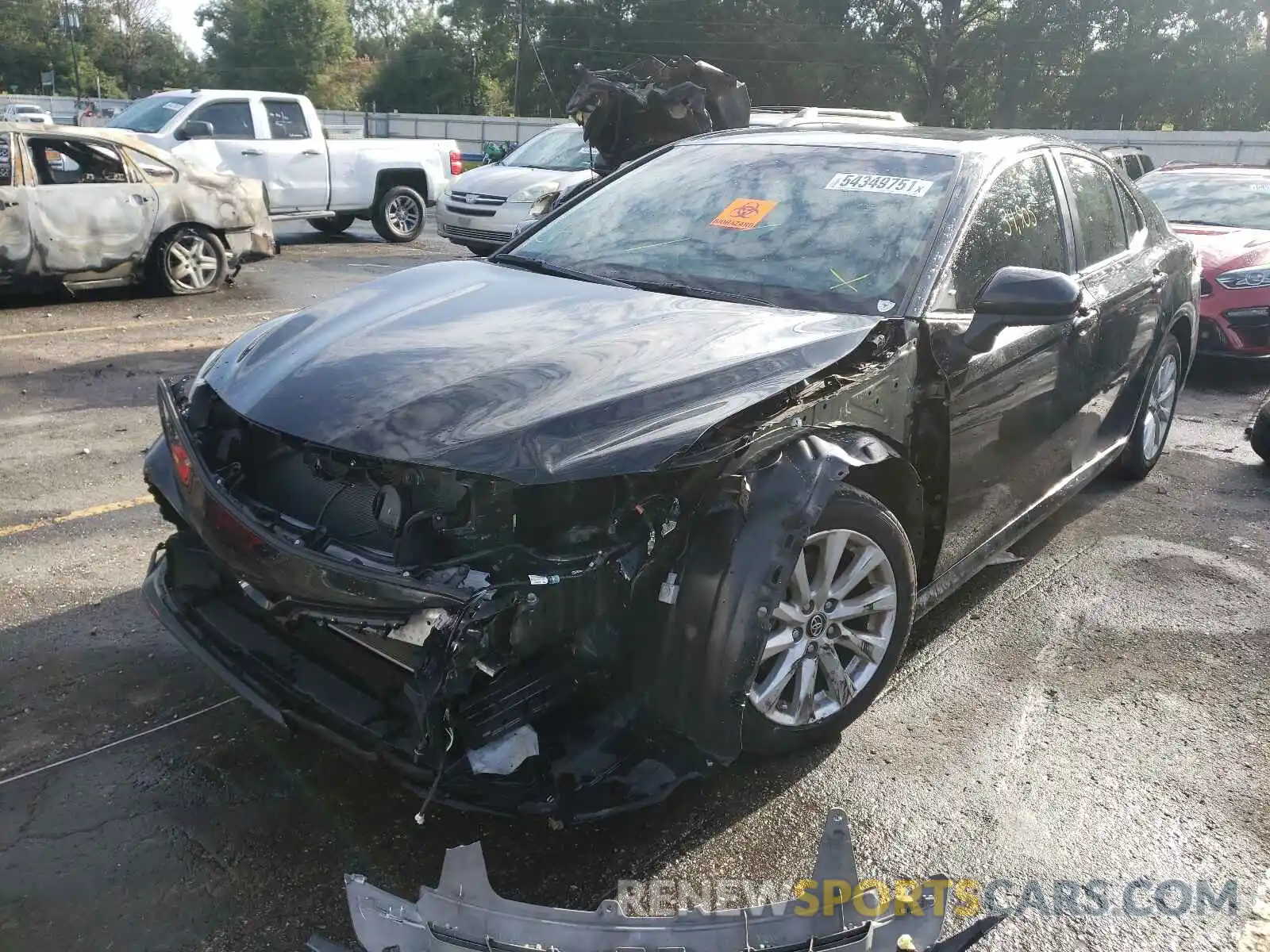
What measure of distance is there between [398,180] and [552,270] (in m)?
12.0

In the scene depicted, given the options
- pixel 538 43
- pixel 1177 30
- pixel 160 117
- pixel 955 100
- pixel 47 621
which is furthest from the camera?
pixel 538 43

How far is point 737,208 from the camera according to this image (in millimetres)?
3701

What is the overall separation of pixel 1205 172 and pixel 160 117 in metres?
11.7

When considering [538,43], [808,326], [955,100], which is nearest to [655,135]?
[808,326]

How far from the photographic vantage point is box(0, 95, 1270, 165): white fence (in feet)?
92.9

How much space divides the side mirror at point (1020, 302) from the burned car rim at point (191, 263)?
8.64 meters

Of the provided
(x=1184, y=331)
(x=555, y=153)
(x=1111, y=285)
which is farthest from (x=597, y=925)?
(x=555, y=153)

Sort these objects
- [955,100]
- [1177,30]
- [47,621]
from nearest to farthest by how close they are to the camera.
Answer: [47,621], [1177,30], [955,100]

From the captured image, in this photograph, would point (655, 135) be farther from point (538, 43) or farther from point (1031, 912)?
point (538, 43)

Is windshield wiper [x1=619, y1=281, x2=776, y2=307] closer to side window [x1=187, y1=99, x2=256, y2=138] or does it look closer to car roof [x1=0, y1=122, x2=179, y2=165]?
car roof [x1=0, y1=122, x2=179, y2=165]

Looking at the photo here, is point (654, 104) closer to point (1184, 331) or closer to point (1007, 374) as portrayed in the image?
point (1184, 331)

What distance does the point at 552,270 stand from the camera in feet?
12.4

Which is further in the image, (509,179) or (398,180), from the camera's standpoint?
(398,180)

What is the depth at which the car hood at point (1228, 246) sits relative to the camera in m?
8.09
